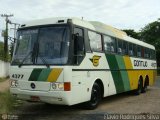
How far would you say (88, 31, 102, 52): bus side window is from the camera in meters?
12.3

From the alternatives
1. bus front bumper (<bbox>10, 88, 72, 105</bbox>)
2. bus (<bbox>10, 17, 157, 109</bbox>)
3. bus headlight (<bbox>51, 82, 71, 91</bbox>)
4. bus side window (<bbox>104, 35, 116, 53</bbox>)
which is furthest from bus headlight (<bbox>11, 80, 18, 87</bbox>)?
bus side window (<bbox>104, 35, 116, 53</bbox>)

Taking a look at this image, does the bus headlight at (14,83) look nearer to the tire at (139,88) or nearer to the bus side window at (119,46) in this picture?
the bus side window at (119,46)

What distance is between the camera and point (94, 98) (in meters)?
12.4

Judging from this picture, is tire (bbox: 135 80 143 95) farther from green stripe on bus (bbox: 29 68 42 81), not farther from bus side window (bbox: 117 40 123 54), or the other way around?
green stripe on bus (bbox: 29 68 42 81)

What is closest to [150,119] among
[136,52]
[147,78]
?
[136,52]

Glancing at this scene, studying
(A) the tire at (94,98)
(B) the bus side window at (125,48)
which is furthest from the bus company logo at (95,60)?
(B) the bus side window at (125,48)

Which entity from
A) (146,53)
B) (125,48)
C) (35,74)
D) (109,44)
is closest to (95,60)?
(109,44)

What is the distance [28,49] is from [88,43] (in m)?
2.20

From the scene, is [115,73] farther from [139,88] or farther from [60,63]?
[60,63]

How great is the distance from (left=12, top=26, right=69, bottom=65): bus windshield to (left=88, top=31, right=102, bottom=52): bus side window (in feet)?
5.76

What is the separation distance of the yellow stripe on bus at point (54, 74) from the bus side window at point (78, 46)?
845 millimetres

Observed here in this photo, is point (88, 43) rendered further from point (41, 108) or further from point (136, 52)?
point (136, 52)

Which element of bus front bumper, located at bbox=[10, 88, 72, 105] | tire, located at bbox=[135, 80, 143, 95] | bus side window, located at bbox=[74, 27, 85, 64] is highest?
bus side window, located at bbox=[74, 27, 85, 64]

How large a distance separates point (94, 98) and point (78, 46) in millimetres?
2377
